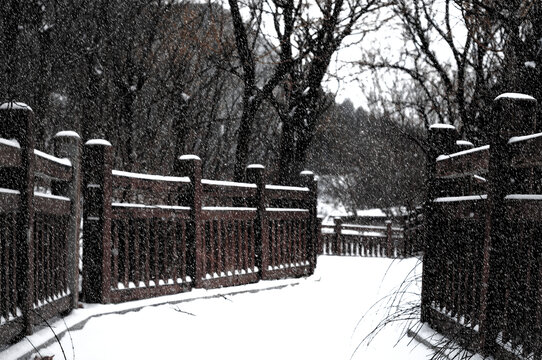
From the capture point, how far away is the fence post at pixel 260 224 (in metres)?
8.72

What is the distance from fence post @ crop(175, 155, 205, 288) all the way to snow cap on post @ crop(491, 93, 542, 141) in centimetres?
441

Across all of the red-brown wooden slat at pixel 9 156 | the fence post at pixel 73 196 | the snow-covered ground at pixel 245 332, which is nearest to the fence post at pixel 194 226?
the snow-covered ground at pixel 245 332

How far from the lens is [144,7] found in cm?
1235

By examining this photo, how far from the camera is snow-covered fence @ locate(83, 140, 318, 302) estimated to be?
6043mm

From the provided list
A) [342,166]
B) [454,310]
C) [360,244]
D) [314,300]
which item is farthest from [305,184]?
[342,166]

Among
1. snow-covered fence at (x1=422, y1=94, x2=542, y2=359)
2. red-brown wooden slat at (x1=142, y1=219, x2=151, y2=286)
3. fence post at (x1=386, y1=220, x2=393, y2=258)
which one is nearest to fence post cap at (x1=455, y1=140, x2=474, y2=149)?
snow-covered fence at (x1=422, y1=94, x2=542, y2=359)

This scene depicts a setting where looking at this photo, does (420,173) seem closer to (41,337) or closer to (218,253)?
(218,253)

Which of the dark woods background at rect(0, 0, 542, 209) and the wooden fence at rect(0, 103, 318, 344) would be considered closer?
the wooden fence at rect(0, 103, 318, 344)

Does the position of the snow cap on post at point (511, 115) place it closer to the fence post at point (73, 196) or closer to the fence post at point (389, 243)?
the fence post at point (73, 196)

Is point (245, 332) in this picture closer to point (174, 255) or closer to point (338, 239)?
point (174, 255)

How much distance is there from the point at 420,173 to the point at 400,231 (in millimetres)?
4024

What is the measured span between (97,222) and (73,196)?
49 cm

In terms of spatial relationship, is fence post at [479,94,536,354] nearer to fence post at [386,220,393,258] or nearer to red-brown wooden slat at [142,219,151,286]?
red-brown wooden slat at [142,219,151,286]

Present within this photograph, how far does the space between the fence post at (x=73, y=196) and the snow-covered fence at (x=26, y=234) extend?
108mm
